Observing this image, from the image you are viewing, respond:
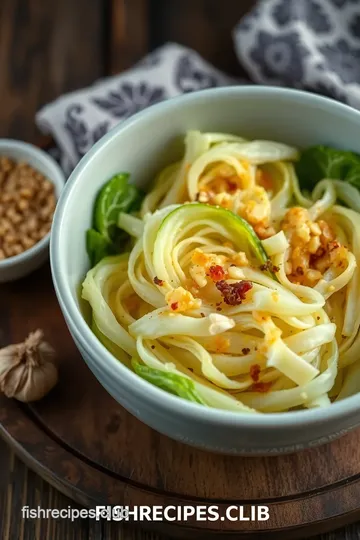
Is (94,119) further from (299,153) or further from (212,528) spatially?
(212,528)

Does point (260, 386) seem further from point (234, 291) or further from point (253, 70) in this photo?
point (253, 70)

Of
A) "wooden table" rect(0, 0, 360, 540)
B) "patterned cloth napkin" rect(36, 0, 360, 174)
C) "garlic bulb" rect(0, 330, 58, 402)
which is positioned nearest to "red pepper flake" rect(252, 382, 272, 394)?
"garlic bulb" rect(0, 330, 58, 402)

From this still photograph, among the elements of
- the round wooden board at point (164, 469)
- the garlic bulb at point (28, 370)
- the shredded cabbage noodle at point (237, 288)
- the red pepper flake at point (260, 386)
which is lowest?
the round wooden board at point (164, 469)

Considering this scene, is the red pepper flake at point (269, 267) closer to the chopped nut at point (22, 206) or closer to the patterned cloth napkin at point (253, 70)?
the chopped nut at point (22, 206)

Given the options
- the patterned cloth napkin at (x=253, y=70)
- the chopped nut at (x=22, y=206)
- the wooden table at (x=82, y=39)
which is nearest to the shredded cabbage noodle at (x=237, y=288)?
the chopped nut at (x=22, y=206)

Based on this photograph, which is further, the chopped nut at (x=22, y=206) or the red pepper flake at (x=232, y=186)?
the chopped nut at (x=22, y=206)

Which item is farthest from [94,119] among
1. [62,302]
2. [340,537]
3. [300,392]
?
[340,537]
